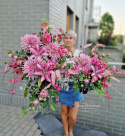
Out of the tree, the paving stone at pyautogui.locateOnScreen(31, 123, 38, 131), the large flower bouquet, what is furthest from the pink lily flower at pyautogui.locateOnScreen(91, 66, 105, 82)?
the tree

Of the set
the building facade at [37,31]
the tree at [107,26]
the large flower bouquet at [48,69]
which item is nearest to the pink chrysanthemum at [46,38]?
the large flower bouquet at [48,69]

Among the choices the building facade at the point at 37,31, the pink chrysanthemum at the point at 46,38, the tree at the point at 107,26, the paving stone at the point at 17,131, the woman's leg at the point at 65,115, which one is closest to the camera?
the pink chrysanthemum at the point at 46,38

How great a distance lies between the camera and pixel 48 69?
1268mm

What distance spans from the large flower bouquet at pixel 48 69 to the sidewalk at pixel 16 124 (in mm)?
1440

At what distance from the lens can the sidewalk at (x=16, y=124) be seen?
2.53m

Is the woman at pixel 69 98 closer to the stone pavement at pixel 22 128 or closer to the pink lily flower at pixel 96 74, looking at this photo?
the stone pavement at pixel 22 128

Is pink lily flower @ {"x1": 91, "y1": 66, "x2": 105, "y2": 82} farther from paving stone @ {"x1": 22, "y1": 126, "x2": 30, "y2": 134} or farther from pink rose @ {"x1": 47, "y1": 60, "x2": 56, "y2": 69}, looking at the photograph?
paving stone @ {"x1": 22, "y1": 126, "x2": 30, "y2": 134}

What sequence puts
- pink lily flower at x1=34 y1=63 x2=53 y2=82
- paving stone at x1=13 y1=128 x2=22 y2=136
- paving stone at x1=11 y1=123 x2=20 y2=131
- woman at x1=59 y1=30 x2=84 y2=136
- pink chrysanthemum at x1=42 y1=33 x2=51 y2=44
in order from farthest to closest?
1. paving stone at x1=11 y1=123 x2=20 y2=131
2. paving stone at x1=13 y1=128 x2=22 y2=136
3. woman at x1=59 y1=30 x2=84 y2=136
4. pink chrysanthemum at x1=42 y1=33 x2=51 y2=44
5. pink lily flower at x1=34 y1=63 x2=53 y2=82

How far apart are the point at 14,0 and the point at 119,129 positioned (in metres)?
3.45

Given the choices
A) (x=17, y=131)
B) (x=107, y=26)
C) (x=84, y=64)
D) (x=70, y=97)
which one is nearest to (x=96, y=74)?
(x=84, y=64)

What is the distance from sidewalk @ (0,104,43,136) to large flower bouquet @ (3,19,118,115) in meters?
1.44

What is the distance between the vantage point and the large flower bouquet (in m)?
1.27

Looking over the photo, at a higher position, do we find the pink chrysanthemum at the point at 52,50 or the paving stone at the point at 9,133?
the pink chrysanthemum at the point at 52,50

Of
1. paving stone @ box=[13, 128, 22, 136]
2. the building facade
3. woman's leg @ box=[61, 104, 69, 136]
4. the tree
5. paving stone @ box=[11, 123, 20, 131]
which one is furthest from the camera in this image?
the tree
